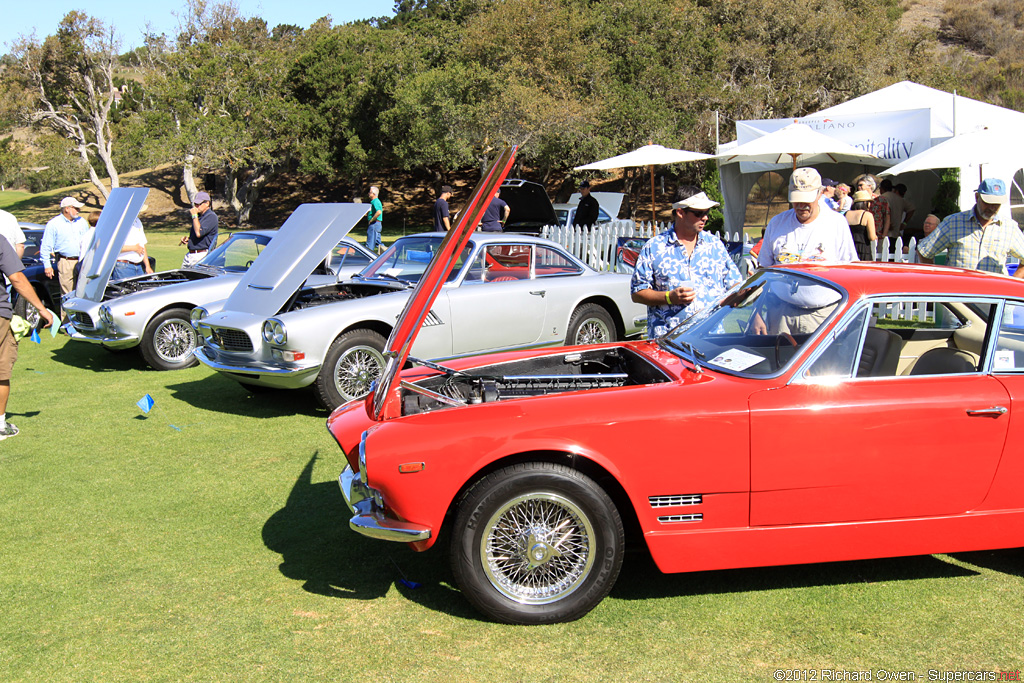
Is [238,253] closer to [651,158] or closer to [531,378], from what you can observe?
[531,378]

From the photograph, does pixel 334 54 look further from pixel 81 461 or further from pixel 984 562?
pixel 984 562

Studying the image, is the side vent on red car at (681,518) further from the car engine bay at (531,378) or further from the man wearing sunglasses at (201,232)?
the man wearing sunglasses at (201,232)

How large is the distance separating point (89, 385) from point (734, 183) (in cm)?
1369

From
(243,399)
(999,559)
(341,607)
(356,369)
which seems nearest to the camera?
(341,607)

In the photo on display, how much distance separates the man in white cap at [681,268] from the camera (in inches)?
199

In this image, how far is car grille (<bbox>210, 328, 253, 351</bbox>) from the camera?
7.00 m

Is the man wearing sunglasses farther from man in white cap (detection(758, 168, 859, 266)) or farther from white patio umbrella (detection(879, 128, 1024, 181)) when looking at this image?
white patio umbrella (detection(879, 128, 1024, 181))

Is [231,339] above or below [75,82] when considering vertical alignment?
below

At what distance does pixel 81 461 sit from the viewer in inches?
229

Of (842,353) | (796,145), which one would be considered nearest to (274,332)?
(842,353)

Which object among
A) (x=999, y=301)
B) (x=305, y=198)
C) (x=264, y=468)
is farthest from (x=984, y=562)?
(x=305, y=198)

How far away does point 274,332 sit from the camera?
6.73 m

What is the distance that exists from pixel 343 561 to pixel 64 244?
30.6ft

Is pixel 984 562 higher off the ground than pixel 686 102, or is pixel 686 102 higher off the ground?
pixel 686 102
